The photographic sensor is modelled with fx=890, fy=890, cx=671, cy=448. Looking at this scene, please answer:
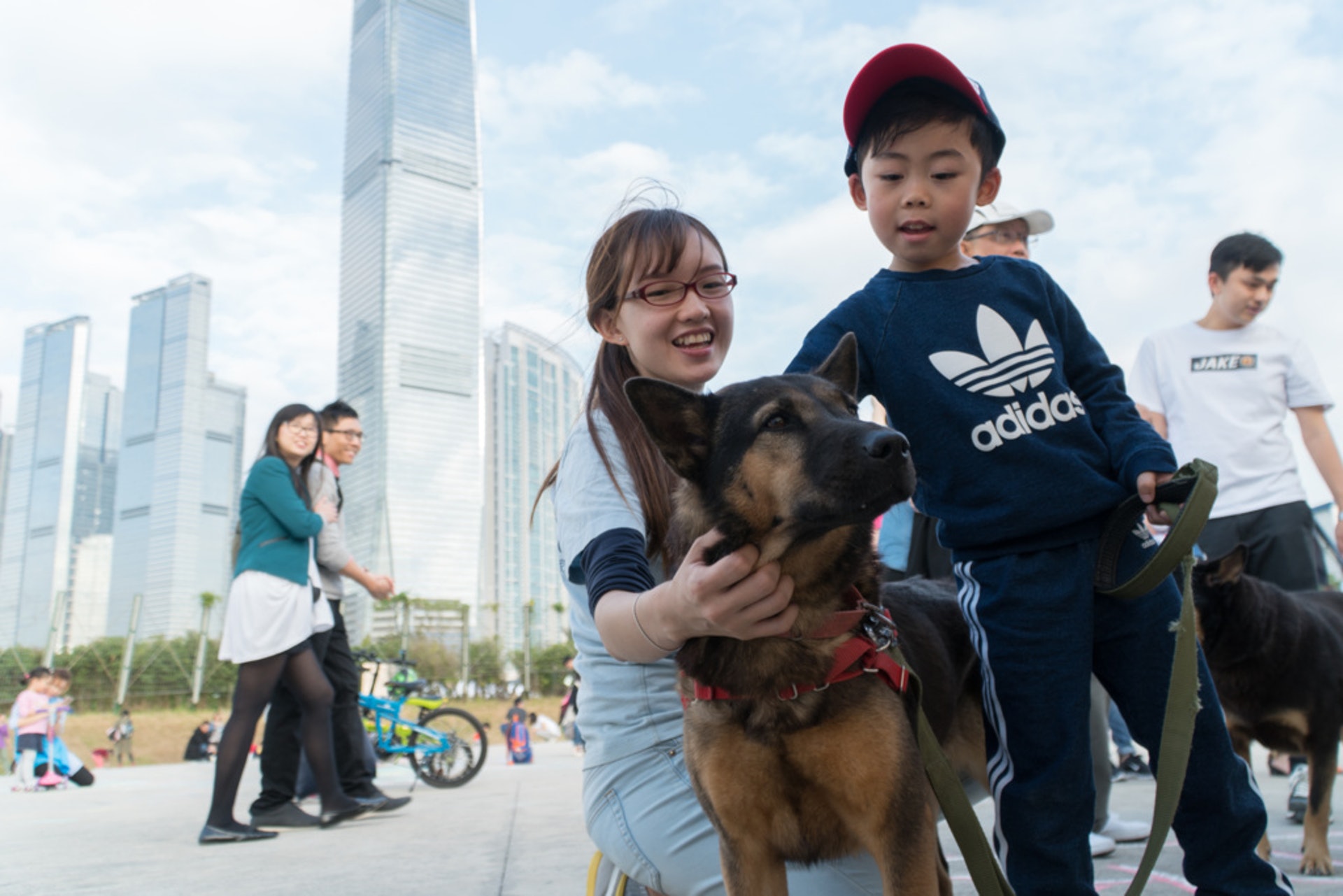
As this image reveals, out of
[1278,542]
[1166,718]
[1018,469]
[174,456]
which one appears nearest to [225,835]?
[1018,469]

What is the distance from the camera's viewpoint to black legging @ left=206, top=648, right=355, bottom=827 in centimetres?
572

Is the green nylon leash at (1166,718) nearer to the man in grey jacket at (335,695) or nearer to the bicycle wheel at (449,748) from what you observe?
the man in grey jacket at (335,695)

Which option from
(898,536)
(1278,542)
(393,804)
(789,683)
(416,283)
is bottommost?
(393,804)

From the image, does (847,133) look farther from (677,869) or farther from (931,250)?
(677,869)

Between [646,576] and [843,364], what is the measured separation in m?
0.76

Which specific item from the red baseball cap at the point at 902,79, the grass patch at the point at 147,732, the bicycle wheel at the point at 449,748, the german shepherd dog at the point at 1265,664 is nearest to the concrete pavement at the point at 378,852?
the german shepherd dog at the point at 1265,664

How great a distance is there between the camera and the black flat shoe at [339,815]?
636 centimetres

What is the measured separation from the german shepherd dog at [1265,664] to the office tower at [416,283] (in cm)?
13694

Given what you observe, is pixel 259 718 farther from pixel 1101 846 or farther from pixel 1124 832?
pixel 1124 832

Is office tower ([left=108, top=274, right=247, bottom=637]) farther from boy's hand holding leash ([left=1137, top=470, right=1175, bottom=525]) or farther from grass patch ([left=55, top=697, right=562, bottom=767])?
boy's hand holding leash ([left=1137, top=470, right=1175, bottom=525])

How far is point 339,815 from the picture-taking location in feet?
21.0

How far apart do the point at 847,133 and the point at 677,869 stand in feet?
6.90

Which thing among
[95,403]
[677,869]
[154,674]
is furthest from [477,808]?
[95,403]

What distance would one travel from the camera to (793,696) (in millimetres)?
1945
